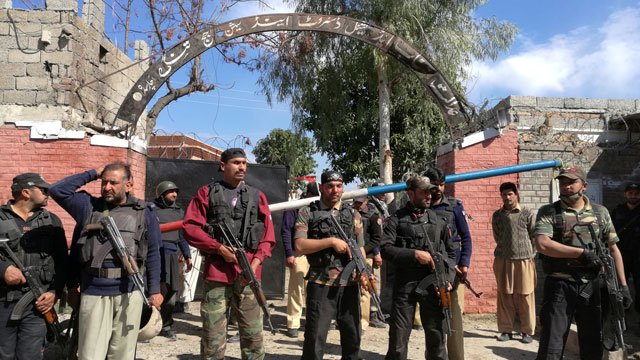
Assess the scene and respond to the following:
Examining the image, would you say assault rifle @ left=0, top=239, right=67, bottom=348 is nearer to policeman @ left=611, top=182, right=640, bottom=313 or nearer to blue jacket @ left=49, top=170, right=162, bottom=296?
blue jacket @ left=49, top=170, right=162, bottom=296

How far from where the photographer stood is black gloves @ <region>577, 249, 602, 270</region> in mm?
3645

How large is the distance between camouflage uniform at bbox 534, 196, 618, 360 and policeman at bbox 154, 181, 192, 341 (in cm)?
374

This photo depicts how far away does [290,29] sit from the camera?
6.97 metres

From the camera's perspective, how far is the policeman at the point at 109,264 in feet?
10.7

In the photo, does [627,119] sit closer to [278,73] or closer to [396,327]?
[396,327]

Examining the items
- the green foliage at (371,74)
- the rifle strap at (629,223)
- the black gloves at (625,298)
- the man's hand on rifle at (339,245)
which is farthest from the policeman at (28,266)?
the green foliage at (371,74)

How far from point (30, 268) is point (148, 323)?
3.17 ft

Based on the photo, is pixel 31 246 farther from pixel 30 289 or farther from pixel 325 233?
pixel 325 233

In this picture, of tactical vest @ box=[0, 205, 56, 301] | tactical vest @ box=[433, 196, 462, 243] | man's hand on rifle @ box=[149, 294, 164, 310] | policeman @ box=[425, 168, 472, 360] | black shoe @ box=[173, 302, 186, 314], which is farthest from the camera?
black shoe @ box=[173, 302, 186, 314]

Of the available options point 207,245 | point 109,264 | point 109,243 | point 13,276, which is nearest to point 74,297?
point 13,276

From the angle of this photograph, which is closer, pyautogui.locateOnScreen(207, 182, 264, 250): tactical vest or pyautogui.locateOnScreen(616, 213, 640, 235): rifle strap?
pyautogui.locateOnScreen(207, 182, 264, 250): tactical vest

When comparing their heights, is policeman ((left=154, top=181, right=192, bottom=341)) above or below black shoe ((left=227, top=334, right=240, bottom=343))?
above

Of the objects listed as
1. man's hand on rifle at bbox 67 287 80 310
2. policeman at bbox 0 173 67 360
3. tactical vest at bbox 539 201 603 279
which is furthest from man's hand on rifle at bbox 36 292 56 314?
tactical vest at bbox 539 201 603 279

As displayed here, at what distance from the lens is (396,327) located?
3.94 m
